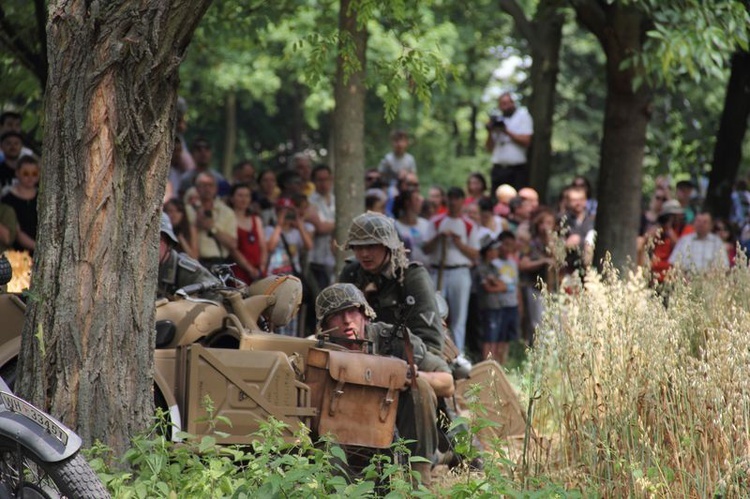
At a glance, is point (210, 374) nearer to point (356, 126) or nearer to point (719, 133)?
point (356, 126)

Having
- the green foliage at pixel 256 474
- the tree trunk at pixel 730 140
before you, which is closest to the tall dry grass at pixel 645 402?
the green foliage at pixel 256 474

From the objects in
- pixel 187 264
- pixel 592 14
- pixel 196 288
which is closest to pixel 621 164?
pixel 592 14

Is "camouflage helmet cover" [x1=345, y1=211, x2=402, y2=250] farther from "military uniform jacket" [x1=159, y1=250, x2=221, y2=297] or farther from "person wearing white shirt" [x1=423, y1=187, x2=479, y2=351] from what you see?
"person wearing white shirt" [x1=423, y1=187, x2=479, y2=351]

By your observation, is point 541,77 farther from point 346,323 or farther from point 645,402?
point 645,402

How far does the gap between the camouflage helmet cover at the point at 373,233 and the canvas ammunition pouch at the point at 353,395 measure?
121 centimetres

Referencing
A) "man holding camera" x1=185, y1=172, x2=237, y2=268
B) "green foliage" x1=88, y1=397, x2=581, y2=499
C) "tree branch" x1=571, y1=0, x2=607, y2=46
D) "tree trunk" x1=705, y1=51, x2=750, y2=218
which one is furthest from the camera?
"tree trunk" x1=705, y1=51, x2=750, y2=218

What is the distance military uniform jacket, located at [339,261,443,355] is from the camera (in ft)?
28.2

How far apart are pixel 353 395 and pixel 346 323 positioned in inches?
22.5

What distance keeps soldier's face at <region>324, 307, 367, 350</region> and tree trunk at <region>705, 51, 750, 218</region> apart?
9902 mm

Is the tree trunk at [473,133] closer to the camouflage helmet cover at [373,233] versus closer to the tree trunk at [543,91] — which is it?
the tree trunk at [543,91]

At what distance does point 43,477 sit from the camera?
18.3 feet

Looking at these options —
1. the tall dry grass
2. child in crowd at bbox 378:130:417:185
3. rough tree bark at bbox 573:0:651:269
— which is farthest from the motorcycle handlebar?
child in crowd at bbox 378:130:417:185

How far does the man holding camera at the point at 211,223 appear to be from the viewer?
479 inches

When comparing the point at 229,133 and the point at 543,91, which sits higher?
the point at 229,133
